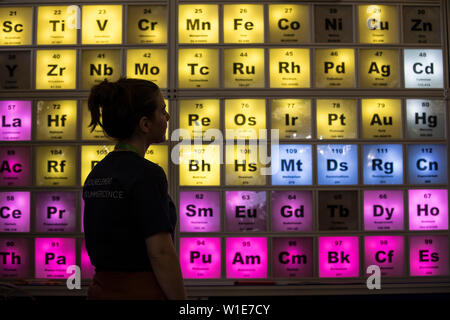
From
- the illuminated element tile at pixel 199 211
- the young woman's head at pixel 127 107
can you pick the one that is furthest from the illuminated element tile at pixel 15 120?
the young woman's head at pixel 127 107

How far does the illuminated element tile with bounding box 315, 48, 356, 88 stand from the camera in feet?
10.1

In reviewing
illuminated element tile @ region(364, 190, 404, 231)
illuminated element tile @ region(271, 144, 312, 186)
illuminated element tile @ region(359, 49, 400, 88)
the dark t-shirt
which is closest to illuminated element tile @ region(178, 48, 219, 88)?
illuminated element tile @ region(271, 144, 312, 186)

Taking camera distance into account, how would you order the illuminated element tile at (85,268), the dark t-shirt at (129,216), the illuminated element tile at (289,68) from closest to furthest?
the dark t-shirt at (129,216) → the illuminated element tile at (85,268) → the illuminated element tile at (289,68)

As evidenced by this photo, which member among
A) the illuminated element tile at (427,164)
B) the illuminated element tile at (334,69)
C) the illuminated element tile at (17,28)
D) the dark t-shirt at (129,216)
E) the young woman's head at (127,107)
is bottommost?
the dark t-shirt at (129,216)

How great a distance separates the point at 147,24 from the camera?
3084mm

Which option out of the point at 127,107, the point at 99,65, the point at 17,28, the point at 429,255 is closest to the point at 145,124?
the point at 127,107

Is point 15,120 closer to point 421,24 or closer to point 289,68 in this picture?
point 289,68

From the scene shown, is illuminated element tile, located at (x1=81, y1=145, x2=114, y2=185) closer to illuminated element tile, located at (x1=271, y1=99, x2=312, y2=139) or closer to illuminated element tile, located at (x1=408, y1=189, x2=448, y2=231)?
illuminated element tile, located at (x1=271, y1=99, x2=312, y2=139)

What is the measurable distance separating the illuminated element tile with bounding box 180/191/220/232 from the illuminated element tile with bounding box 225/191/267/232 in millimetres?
89

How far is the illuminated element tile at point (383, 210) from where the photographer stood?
3018 mm

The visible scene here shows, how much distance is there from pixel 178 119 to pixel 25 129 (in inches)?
45.3

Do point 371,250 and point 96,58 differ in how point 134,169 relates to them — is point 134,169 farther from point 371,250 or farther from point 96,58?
point 371,250

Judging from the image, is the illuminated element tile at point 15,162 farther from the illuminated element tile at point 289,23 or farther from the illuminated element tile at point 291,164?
the illuminated element tile at point 289,23

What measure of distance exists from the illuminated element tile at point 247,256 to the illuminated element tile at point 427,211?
114 cm
